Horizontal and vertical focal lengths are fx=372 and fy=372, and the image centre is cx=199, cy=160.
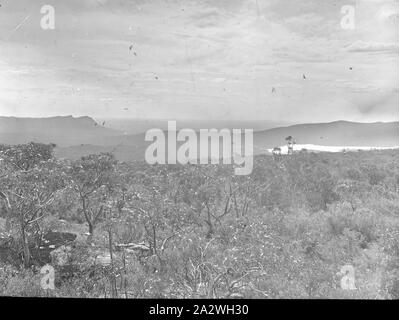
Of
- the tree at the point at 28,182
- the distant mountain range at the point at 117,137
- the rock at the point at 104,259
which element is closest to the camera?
the rock at the point at 104,259

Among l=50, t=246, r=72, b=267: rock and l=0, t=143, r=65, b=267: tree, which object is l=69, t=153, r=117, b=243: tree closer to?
l=0, t=143, r=65, b=267: tree

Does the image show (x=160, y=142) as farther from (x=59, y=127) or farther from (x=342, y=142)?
(x=342, y=142)

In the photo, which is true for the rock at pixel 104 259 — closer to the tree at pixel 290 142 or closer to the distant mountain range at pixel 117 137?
the distant mountain range at pixel 117 137

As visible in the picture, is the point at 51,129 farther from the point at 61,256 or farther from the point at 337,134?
the point at 337,134

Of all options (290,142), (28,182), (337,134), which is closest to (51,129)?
(28,182)

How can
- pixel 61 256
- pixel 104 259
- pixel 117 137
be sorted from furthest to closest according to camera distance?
pixel 61 256, pixel 104 259, pixel 117 137

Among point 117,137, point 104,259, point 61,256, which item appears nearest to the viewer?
point 117,137

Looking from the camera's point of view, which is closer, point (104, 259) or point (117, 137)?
point (117, 137)

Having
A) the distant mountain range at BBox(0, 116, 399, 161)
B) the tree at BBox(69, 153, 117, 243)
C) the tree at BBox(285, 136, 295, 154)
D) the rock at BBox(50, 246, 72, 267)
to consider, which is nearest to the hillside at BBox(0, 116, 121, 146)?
the distant mountain range at BBox(0, 116, 399, 161)

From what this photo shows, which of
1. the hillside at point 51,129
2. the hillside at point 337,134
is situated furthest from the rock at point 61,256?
the hillside at point 337,134
